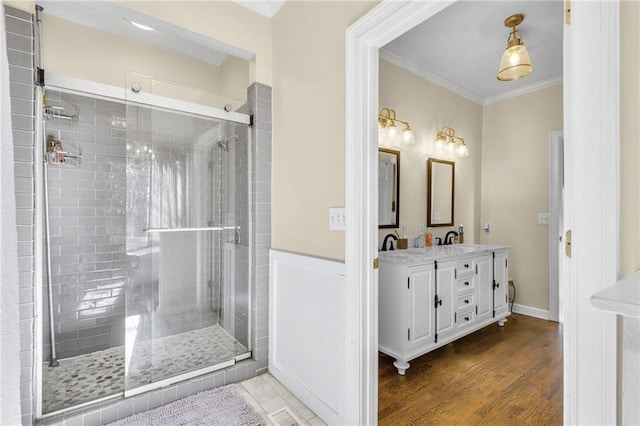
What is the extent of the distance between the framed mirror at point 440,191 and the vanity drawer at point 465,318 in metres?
0.94

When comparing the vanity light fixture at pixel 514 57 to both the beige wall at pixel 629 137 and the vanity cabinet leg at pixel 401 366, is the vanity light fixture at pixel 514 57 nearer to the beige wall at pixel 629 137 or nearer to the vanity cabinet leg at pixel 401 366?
the beige wall at pixel 629 137

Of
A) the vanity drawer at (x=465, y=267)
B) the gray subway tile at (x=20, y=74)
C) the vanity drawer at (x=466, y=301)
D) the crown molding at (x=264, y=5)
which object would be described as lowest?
the vanity drawer at (x=466, y=301)

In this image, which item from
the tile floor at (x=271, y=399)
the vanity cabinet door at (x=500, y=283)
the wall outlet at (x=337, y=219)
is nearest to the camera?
the wall outlet at (x=337, y=219)

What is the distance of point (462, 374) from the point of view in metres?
2.18

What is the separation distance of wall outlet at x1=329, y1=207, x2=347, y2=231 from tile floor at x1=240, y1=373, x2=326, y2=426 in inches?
41.8

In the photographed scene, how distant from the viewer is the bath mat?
1.63 metres

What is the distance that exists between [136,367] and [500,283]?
319 cm

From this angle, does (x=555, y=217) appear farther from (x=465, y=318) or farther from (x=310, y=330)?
(x=310, y=330)

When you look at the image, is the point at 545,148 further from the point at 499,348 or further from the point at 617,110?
the point at 617,110

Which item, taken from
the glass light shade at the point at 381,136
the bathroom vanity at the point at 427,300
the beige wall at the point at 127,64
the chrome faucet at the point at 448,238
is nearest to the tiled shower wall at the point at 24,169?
the beige wall at the point at 127,64

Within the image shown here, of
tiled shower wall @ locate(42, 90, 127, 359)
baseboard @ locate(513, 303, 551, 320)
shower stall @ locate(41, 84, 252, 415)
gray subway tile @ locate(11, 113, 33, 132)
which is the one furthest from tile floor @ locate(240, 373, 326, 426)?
baseboard @ locate(513, 303, 551, 320)

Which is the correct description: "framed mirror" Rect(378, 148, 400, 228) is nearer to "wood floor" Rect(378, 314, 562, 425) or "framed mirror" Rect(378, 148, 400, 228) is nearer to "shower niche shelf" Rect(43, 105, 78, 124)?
"wood floor" Rect(378, 314, 562, 425)

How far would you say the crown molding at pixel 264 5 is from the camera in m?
2.07

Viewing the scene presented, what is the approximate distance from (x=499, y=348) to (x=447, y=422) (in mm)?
1271
